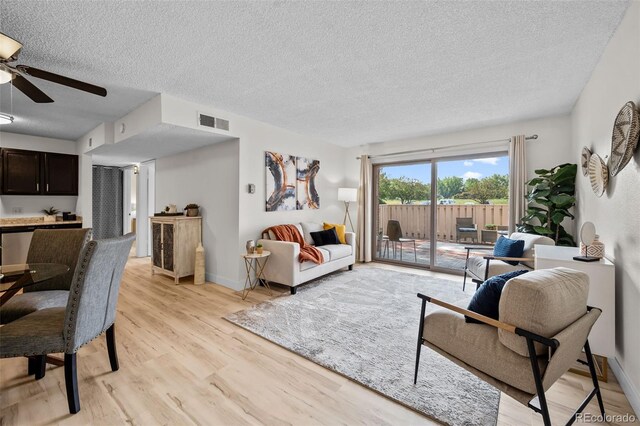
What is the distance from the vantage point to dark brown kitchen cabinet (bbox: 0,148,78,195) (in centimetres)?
470

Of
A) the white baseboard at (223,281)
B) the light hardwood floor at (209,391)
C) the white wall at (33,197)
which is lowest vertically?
the light hardwood floor at (209,391)

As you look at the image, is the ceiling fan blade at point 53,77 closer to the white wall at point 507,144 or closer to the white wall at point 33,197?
the white wall at point 33,197

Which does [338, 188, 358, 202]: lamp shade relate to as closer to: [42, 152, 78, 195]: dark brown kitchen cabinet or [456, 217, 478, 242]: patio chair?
[456, 217, 478, 242]: patio chair

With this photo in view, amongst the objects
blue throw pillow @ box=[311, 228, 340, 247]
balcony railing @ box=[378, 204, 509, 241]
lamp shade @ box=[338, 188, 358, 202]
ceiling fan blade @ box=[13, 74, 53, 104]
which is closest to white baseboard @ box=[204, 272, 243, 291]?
blue throw pillow @ box=[311, 228, 340, 247]

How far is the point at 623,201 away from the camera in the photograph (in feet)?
6.45

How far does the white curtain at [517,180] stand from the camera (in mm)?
4133

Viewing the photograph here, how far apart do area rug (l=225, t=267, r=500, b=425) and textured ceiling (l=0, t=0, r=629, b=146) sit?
213 cm

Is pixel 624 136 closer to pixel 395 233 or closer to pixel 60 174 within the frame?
pixel 395 233

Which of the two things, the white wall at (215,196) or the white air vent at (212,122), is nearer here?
the white air vent at (212,122)

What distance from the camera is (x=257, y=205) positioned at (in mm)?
4316

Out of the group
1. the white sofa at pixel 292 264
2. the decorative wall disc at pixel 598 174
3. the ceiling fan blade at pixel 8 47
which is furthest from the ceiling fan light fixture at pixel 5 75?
the decorative wall disc at pixel 598 174

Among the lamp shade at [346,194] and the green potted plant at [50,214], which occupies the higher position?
the lamp shade at [346,194]

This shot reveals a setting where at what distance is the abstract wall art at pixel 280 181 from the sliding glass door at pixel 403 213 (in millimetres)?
2038

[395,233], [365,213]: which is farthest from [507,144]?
[365,213]
